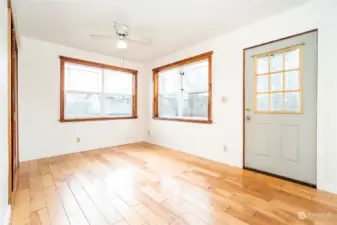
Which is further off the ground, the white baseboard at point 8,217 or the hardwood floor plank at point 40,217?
the white baseboard at point 8,217

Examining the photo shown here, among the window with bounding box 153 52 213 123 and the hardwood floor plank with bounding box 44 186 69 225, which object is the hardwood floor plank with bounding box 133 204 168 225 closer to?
the hardwood floor plank with bounding box 44 186 69 225

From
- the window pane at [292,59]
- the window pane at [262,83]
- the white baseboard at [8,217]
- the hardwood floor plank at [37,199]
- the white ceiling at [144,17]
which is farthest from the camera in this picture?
the window pane at [262,83]

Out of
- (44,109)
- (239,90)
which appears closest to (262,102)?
(239,90)

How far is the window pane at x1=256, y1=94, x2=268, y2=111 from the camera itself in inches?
103

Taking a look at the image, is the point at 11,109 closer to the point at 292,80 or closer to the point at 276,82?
the point at 276,82

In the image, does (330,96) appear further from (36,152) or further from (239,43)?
(36,152)

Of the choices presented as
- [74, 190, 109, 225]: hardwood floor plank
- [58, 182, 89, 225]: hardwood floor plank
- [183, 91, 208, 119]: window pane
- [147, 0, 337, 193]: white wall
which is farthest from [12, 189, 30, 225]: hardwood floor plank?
[183, 91, 208, 119]: window pane

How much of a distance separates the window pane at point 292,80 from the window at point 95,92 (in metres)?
3.61

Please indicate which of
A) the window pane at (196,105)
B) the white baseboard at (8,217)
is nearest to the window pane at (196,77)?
the window pane at (196,105)

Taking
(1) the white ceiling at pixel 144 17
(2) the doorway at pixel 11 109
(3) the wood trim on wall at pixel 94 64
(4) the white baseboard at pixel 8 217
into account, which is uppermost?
(1) the white ceiling at pixel 144 17

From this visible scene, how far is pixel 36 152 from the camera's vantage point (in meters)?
3.31

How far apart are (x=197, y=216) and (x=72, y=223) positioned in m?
1.13

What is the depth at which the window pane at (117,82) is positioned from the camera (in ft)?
14.3

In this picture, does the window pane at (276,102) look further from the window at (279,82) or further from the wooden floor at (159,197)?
the wooden floor at (159,197)
